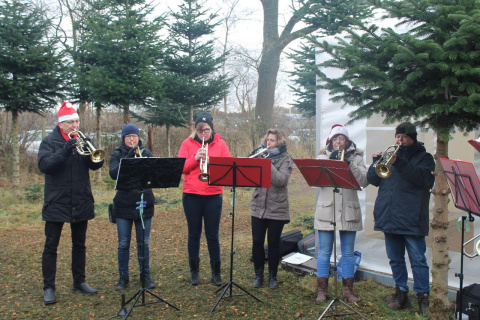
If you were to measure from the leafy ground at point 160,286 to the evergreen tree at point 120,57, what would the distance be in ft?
13.5

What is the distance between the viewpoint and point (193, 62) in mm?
15672

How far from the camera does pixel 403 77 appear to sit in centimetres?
378

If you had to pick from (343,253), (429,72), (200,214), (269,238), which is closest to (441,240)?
(343,253)

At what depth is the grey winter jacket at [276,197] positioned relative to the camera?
5238 mm

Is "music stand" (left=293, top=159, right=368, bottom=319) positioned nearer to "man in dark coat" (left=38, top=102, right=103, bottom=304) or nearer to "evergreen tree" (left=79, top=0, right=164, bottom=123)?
"man in dark coat" (left=38, top=102, right=103, bottom=304)

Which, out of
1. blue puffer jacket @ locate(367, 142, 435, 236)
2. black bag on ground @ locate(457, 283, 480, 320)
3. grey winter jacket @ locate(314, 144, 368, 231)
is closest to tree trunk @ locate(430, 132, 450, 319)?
black bag on ground @ locate(457, 283, 480, 320)

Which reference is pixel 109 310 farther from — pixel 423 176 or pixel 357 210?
pixel 423 176

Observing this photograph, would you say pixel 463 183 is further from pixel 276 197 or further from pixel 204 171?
pixel 204 171

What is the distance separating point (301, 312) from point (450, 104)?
2.58 meters

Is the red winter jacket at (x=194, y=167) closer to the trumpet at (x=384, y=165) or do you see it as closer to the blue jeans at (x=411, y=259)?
the trumpet at (x=384, y=165)

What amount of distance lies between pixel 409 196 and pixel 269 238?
1.71m

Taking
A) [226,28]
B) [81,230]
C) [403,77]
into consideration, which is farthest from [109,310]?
[226,28]

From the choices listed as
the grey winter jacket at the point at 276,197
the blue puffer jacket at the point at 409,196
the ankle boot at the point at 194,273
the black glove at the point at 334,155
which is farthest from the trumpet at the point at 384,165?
the ankle boot at the point at 194,273

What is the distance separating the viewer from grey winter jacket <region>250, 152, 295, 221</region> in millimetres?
5238
